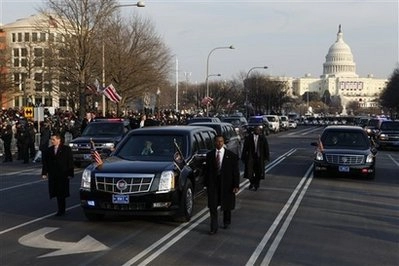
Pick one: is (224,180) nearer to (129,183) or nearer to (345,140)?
(129,183)

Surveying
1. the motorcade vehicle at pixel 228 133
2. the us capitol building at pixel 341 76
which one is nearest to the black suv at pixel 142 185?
the motorcade vehicle at pixel 228 133

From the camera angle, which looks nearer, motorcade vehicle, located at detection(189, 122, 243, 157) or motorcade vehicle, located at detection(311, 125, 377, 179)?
motorcade vehicle, located at detection(311, 125, 377, 179)

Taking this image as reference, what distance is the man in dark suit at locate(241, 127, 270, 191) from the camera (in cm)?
1499

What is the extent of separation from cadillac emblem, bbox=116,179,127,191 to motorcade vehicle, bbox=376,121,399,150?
26.6 metres

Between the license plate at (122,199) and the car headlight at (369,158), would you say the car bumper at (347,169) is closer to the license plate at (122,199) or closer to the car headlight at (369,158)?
the car headlight at (369,158)

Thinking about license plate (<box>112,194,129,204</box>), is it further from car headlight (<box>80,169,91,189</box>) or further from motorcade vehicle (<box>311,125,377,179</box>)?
motorcade vehicle (<box>311,125,377,179</box>)

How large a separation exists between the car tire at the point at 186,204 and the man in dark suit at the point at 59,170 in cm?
229

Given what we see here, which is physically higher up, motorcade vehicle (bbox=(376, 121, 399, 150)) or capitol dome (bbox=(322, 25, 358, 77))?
capitol dome (bbox=(322, 25, 358, 77))

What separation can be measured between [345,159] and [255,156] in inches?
134

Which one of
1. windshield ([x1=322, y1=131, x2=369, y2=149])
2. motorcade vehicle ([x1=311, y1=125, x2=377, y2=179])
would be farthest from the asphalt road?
windshield ([x1=322, y1=131, x2=369, y2=149])

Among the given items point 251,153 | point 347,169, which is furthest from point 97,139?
point 347,169

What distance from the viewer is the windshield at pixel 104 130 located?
22031 millimetres

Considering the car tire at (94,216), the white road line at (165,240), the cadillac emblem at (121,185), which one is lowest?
the white road line at (165,240)

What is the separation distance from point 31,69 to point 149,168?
181 feet
